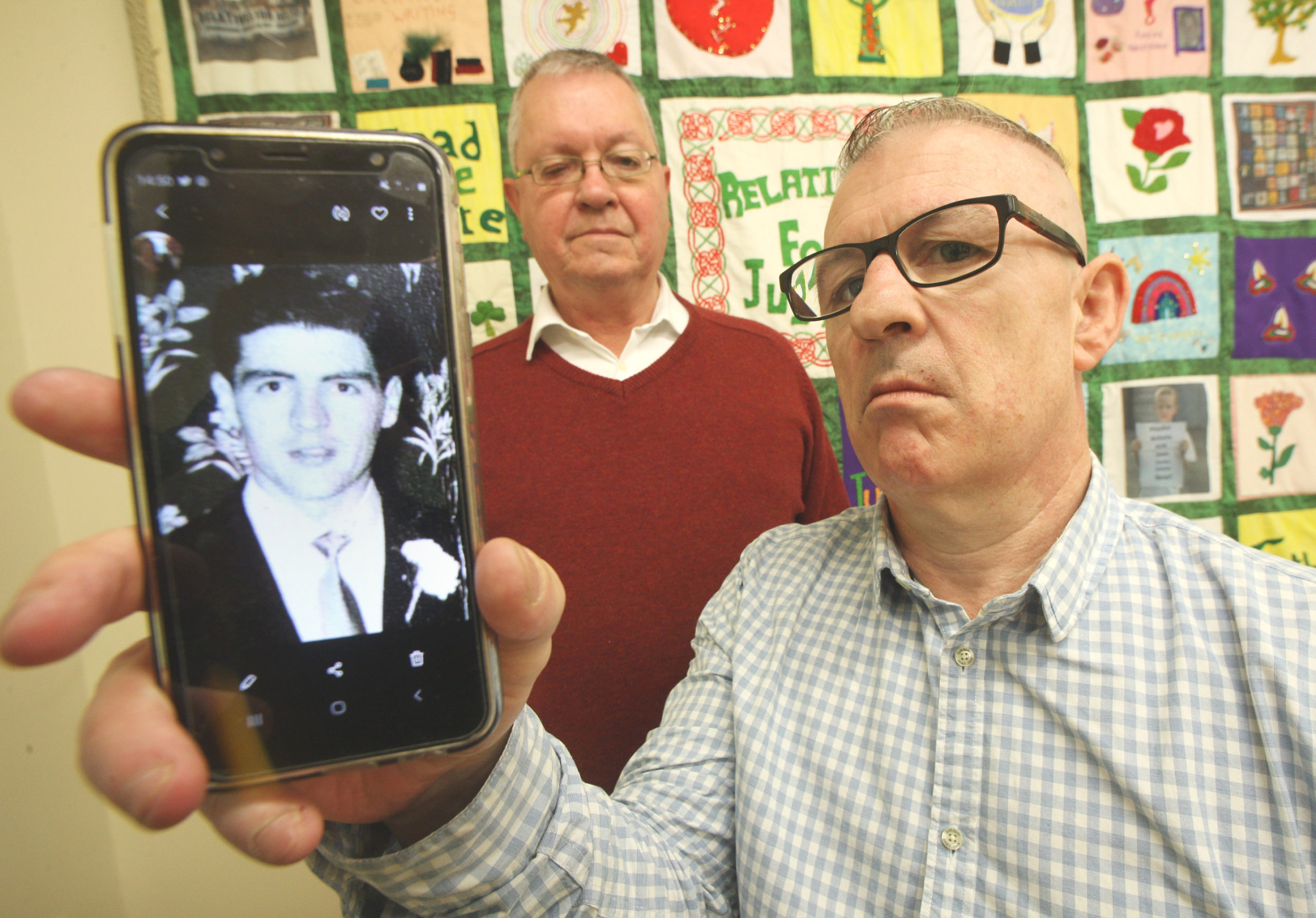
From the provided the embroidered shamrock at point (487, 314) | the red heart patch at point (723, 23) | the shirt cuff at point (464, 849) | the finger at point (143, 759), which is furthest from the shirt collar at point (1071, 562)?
the red heart patch at point (723, 23)

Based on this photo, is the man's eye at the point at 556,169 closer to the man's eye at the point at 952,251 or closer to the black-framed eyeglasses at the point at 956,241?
the black-framed eyeglasses at the point at 956,241

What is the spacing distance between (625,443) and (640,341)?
0.23m

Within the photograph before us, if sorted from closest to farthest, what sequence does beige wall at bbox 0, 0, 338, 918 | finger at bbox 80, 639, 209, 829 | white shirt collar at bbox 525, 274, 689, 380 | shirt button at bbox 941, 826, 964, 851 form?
finger at bbox 80, 639, 209, 829 → shirt button at bbox 941, 826, 964, 851 → beige wall at bbox 0, 0, 338, 918 → white shirt collar at bbox 525, 274, 689, 380

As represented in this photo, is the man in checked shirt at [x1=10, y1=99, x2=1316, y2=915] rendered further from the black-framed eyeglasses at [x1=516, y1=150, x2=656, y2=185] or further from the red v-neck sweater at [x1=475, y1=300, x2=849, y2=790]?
the black-framed eyeglasses at [x1=516, y1=150, x2=656, y2=185]

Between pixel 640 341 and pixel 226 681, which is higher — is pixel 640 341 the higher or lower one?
the higher one

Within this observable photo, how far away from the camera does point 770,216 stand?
5.07ft

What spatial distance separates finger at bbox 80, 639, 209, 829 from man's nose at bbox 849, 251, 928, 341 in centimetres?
74

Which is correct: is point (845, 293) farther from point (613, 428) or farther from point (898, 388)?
point (613, 428)

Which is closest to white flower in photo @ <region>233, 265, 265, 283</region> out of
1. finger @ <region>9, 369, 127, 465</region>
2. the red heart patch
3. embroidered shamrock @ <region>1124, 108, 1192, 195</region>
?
finger @ <region>9, 369, 127, 465</region>

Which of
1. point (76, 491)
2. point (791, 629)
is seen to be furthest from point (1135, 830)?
point (76, 491)

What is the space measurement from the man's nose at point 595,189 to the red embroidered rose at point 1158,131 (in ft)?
4.94

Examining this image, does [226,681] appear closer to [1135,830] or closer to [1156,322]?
[1135,830]

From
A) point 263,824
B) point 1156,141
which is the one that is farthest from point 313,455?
point 1156,141

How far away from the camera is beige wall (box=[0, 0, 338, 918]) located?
3.21ft
